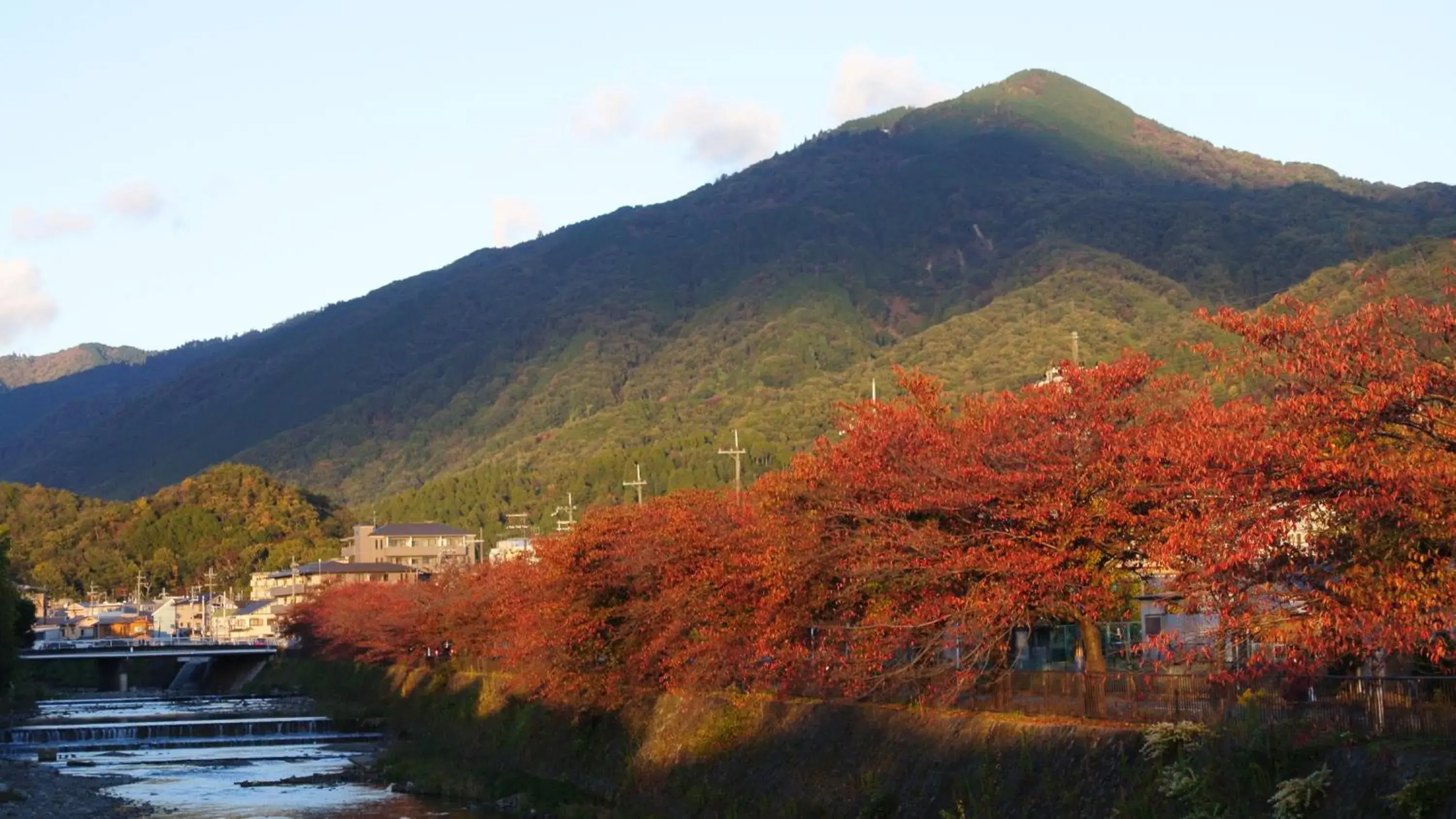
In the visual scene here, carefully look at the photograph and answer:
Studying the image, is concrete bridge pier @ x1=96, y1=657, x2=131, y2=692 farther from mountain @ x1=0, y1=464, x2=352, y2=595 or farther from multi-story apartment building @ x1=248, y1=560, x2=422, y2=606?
mountain @ x1=0, y1=464, x2=352, y2=595

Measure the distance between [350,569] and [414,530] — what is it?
14419 millimetres

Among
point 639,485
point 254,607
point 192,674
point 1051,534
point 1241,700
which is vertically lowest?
point 192,674

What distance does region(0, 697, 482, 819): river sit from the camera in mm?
38719

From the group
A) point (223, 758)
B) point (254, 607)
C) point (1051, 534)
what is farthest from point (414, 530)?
point (1051, 534)

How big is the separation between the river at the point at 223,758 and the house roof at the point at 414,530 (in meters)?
63.2

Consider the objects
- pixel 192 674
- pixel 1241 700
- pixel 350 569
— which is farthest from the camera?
pixel 350 569

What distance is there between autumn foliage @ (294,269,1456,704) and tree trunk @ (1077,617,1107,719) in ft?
0.41

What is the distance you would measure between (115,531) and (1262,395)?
17558 cm

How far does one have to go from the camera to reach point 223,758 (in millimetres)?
51375

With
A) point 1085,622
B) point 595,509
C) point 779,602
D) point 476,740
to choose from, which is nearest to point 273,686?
point 476,740

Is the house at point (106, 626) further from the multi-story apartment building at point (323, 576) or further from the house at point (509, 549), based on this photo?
the house at point (509, 549)

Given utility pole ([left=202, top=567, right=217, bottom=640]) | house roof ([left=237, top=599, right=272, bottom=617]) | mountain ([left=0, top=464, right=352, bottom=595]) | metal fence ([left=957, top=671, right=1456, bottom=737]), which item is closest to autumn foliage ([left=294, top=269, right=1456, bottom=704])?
metal fence ([left=957, top=671, right=1456, bottom=737])

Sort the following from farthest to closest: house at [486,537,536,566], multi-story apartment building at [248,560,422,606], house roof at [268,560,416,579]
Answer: house roof at [268,560,416,579] < multi-story apartment building at [248,560,422,606] < house at [486,537,536,566]

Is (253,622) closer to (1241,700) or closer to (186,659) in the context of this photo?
(186,659)
